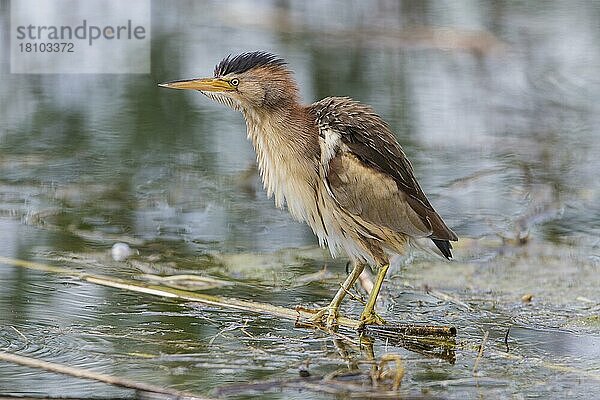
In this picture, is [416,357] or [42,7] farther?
[42,7]

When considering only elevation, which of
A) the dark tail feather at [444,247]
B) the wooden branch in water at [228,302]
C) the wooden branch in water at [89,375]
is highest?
the dark tail feather at [444,247]

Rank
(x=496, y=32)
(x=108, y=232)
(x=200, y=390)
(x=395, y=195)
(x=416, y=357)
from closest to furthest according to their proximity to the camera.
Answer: (x=200, y=390), (x=416, y=357), (x=395, y=195), (x=108, y=232), (x=496, y=32)

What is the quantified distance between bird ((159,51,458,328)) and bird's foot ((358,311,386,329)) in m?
0.14

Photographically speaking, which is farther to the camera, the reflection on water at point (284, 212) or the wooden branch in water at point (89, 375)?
the reflection on water at point (284, 212)

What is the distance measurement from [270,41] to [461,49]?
166 centimetres

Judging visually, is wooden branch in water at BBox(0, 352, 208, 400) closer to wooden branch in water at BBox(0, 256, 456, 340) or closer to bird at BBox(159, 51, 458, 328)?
wooden branch in water at BBox(0, 256, 456, 340)

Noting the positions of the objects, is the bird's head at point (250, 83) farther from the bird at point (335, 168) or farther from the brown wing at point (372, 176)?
the brown wing at point (372, 176)

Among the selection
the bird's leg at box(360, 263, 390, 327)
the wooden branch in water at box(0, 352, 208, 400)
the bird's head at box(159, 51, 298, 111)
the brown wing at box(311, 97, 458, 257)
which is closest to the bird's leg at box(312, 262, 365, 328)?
the bird's leg at box(360, 263, 390, 327)

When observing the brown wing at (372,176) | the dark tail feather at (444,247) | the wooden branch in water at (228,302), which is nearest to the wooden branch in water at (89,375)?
the wooden branch in water at (228,302)

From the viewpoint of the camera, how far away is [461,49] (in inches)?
431

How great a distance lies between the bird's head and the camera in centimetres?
524

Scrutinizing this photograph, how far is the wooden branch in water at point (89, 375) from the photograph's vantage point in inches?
150

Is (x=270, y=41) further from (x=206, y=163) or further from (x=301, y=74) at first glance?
(x=206, y=163)

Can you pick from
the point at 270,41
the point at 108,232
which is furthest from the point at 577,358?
the point at 270,41
